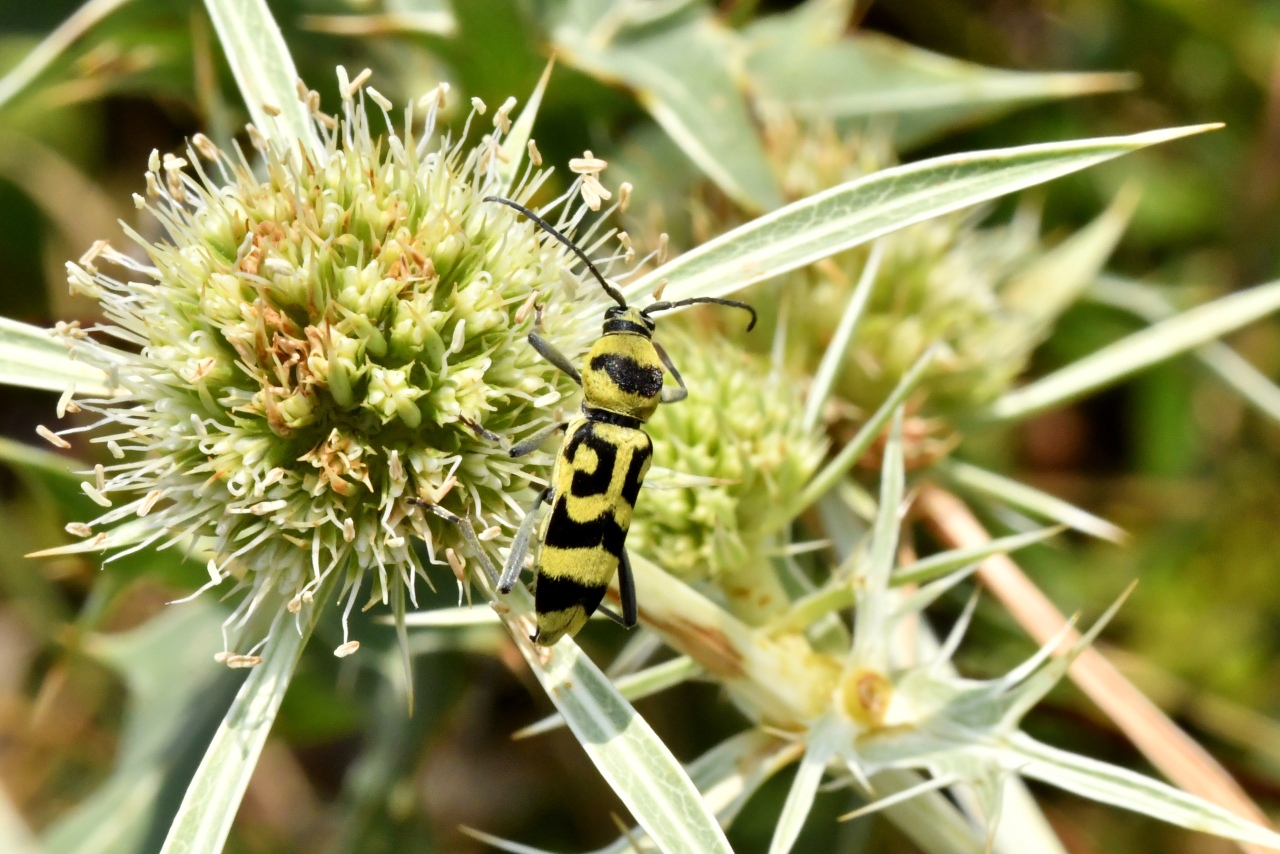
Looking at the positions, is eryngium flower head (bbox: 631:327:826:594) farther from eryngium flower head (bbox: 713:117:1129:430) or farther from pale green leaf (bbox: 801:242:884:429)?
eryngium flower head (bbox: 713:117:1129:430)

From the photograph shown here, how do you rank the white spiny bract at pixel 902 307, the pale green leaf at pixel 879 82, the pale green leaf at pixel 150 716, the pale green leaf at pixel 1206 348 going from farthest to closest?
the pale green leaf at pixel 1206 348 < the pale green leaf at pixel 879 82 < the white spiny bract at pixel 902 307 < the pale green leaf at pixel 150 716

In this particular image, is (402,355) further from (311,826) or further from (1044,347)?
(1044,347)

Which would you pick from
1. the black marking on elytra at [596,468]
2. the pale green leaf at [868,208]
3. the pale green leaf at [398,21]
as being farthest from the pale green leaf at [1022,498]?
the pale green leaf at [398,21]

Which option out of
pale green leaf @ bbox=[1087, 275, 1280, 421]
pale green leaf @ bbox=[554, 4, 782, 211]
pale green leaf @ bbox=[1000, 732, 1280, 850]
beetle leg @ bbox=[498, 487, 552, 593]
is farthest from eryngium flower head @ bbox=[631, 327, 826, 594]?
pale green leaf @ bbox=[1087, 275, 1280, 421]

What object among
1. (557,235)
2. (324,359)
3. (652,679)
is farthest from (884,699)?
(324,359)

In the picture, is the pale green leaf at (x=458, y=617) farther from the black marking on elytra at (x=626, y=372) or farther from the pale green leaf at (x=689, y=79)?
the pale green leaf at (x=689, y=79)

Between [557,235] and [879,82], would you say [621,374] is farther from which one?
[879,82]

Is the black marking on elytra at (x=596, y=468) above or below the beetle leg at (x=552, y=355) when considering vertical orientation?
below

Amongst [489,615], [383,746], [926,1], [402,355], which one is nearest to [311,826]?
[383,746]
